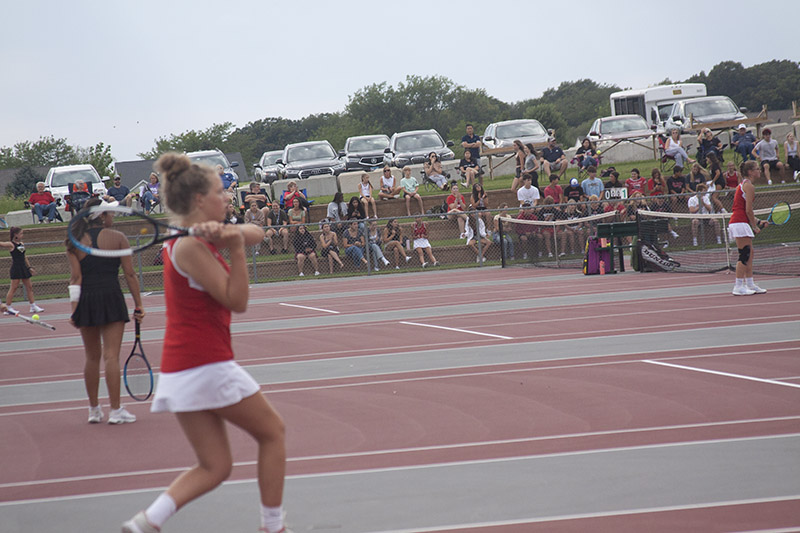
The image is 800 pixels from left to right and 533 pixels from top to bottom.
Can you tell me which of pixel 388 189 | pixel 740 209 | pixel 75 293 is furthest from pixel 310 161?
pixel 75 293

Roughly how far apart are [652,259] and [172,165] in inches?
687

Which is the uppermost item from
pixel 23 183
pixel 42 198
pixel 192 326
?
pixel 23 183

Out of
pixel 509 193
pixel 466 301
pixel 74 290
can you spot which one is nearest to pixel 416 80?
pixel 509 193

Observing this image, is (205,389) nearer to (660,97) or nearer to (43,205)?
(43,205)

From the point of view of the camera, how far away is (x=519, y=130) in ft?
114

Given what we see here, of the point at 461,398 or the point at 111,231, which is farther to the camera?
the point at 461,398

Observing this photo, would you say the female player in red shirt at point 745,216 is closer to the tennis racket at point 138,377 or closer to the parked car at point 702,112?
the tennis racket at point 138,377

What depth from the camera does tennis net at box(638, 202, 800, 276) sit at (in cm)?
2108

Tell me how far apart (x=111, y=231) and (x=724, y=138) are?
34.9m

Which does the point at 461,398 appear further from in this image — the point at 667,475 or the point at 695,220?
the point at 695,220

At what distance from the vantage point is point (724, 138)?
38.3 m

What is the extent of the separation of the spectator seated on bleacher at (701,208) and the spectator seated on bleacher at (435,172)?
349 inches

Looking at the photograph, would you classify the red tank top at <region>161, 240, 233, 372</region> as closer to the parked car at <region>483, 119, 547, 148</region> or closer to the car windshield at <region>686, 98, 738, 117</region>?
the parked car at <region>483, 119, 547, 148</region>

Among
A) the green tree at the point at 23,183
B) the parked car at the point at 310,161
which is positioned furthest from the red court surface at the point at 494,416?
the green tree at the point at 23,183
